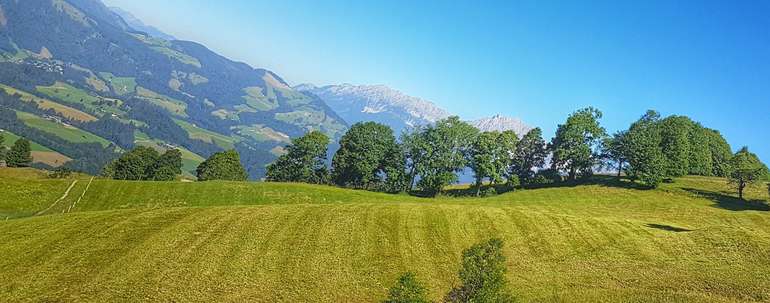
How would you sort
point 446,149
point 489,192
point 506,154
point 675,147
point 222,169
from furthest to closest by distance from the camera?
point 222,169, point 446,149, point 506,154, point 489,192, point 675,147

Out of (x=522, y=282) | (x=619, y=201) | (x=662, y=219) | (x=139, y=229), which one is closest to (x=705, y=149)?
(x=619, y=201)

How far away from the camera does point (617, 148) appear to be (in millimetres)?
119250

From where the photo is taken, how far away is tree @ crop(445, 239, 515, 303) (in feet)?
90.6

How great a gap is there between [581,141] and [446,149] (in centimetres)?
3335

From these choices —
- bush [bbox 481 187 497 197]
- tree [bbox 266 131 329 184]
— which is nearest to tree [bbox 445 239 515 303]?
bush [bbox 481 187 497 197]

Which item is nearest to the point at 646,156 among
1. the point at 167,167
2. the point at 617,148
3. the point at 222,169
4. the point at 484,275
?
the point at 617,148

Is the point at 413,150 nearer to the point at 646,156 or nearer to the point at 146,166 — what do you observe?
the point at 646,156

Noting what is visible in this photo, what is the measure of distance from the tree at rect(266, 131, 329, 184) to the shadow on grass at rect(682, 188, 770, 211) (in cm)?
9533

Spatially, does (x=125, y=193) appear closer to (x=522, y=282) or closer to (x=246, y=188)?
(x=246, y=188)

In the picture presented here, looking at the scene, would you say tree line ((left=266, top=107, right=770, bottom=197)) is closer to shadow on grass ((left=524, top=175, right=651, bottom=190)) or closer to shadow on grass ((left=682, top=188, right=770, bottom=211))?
shadow on grass ((left=524, top=175, right=651, bottom=190))

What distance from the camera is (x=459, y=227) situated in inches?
2405

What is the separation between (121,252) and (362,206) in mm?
33345

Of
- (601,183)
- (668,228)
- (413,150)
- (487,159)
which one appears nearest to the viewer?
(668,228)

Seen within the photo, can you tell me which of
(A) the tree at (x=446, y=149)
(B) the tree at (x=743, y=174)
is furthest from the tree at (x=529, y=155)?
(B) the tree at (x=743, y=174)
